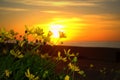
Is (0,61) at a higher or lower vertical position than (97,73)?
higher

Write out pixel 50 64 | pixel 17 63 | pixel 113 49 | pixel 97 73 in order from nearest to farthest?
pixel 17 63 < pixel 50 64 < pixel 97 73 < pixel 113 49

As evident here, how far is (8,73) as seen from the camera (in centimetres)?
473

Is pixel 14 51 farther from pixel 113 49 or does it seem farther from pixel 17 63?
pixel 113 49

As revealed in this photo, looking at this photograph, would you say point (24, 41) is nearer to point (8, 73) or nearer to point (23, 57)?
point (23, 57)

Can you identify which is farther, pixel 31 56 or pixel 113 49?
pixel 113 49

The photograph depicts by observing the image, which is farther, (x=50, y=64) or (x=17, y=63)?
(x=50, y=64)

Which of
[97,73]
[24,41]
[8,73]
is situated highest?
[24,41]

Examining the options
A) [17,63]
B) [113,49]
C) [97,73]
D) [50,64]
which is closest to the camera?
[17,63]

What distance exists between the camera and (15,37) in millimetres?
5598

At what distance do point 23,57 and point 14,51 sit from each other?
0.51ft

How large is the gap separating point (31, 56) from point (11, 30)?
1.62 ft

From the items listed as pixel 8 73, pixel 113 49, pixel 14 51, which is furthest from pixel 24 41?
pixel 113 49

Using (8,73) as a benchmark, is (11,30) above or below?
above

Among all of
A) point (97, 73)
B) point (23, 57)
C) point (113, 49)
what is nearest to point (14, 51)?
point (23, 57)
